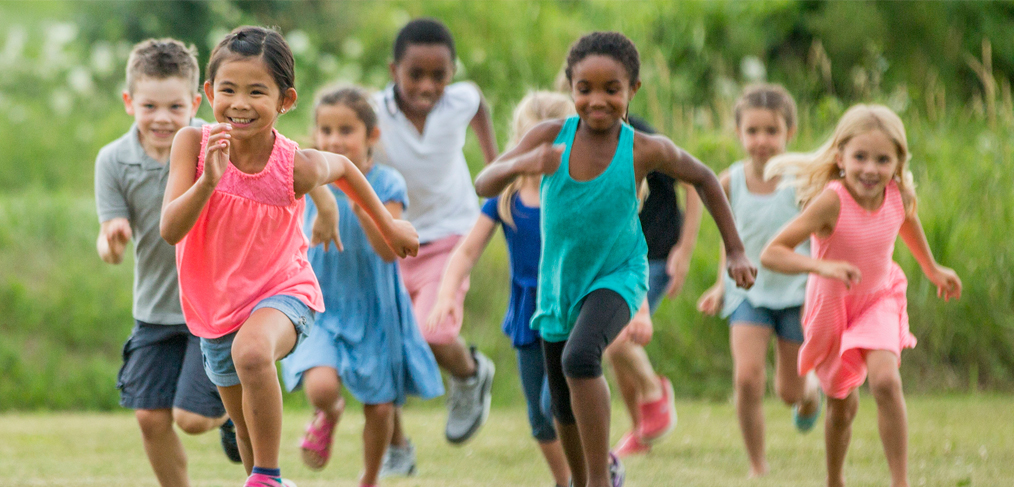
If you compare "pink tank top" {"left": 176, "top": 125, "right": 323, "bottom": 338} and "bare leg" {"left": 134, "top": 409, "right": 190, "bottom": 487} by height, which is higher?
"pink tank top" {"left": 176, "top": 125, "right": 323, "bottom": 338}

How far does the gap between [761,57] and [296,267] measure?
842 centimetres

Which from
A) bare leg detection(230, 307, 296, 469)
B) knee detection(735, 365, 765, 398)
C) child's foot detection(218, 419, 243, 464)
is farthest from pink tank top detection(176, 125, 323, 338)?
knee detection(735, 365, 765, 398)

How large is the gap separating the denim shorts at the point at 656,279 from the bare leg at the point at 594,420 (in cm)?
167

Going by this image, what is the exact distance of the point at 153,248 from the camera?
3.89 m

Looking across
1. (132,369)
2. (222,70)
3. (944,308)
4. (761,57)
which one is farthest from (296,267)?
(761,57)

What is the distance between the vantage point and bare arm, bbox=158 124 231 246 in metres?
2.84

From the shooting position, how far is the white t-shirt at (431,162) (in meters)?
5.21

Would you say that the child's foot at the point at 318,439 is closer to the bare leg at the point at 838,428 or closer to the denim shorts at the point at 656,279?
the denim shorts at the point at 656,279

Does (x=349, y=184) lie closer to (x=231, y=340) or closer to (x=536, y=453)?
(x=231, y=340)

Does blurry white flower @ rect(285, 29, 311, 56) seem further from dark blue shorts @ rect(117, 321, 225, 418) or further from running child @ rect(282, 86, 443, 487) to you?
dark blue shorts @ rect(117, 321, 225, 418)

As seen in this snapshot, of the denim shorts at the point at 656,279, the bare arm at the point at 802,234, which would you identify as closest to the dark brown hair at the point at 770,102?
the denim shorts at the point at 656,279

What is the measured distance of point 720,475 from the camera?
15.8 ft

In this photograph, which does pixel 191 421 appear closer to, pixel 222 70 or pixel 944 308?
pixel 222 70

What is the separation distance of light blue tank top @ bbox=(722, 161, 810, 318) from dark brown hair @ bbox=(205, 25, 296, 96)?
2519 mm
